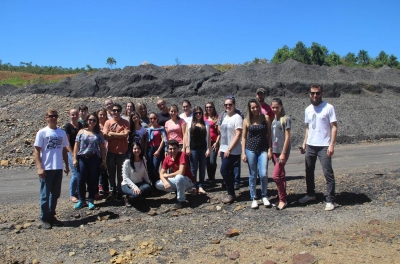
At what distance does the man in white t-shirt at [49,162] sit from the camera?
5.83 m

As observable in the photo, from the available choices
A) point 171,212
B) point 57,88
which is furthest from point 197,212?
point 57,88

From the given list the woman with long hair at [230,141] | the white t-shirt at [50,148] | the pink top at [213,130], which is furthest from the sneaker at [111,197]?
the pink top at [213,130]

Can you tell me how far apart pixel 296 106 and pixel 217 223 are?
16.9 meters

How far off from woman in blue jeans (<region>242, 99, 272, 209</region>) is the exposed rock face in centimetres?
1819

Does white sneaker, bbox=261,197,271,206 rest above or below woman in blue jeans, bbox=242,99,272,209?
below

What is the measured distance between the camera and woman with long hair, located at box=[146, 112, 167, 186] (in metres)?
7.16

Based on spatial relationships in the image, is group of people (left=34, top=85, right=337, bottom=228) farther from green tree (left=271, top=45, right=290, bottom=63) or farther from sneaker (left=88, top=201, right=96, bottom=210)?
green tree (left=271, top=45, right=290, bottom=63)

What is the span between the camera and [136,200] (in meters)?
6.87

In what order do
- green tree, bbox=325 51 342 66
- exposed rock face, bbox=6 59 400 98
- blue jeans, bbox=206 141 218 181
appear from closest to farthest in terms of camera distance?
blue jeans, bbox=206 141 218 181, exposed rock face, bbox=6 59 400 98, green tree, bbox=325 51 342 66

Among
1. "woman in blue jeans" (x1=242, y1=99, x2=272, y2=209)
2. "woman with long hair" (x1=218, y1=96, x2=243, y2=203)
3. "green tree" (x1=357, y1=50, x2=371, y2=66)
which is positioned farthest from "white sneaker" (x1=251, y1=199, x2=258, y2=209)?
"green tree" (x1=357, y1=50, x2=371, y2=66)

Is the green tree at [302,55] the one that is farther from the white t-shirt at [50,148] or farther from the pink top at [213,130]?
the white t-shirt at [50,148]

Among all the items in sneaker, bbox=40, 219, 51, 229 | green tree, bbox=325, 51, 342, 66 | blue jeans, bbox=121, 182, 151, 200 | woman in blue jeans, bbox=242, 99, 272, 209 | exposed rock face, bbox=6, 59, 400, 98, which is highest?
green tree, bbox=325, 51, 342, 66

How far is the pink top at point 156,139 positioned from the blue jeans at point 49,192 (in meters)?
1.82

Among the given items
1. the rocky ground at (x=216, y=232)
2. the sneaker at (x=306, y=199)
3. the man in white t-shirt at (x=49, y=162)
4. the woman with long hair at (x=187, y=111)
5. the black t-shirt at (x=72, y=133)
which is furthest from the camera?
the woman with long hair at (x=187, y=111)
